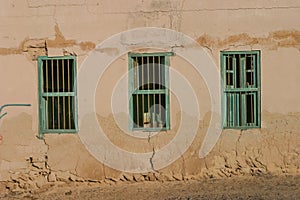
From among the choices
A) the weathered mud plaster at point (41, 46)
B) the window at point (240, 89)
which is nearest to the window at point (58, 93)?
the weathered mud plaster at point (41, 46)

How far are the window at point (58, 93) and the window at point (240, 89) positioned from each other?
268 cm

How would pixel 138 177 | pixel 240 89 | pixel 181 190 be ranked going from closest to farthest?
pixel 181 190 → pixel 240 89 → pixel 138 177

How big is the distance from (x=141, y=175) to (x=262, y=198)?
7.54 ft

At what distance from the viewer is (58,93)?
31.6 ft

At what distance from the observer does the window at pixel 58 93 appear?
962cm

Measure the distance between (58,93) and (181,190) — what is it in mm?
2776

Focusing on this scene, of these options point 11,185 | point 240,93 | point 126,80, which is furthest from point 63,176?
point 240,93

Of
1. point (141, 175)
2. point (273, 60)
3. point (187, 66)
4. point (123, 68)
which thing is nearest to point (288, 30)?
point (273, 60)

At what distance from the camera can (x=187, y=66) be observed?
9.50m

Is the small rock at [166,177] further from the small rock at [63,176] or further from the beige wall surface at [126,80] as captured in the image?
the small rock at [63,176]

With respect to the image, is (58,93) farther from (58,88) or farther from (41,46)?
(41,46)

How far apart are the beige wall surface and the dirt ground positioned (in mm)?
166

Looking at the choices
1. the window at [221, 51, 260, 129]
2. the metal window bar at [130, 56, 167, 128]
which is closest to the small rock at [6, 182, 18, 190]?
the metal window bar at [130, 56, 167, 128]

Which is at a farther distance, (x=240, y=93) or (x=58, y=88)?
(x=58, y=88)
